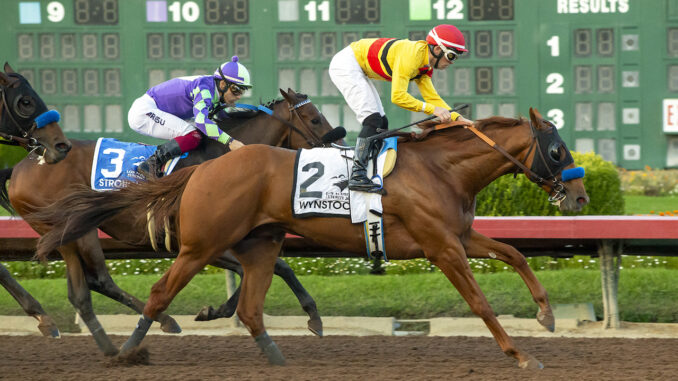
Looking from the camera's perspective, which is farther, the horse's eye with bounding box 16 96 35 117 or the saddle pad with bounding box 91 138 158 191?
the saddle pad with bounding box 91 138 158 191

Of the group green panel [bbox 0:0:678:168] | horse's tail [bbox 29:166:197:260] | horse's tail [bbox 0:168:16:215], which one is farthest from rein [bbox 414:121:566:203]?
green panel [bbox 0:0:678:168]

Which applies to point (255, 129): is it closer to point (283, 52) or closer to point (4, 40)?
point (283, 52)

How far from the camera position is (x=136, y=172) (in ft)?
18.2

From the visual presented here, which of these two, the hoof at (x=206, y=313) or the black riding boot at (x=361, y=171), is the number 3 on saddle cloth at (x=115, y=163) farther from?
the black riding boot at (x=361, y=171)

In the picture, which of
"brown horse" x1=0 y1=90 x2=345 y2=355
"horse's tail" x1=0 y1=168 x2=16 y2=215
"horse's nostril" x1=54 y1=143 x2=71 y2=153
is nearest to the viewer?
"horse's nostril" x1=54 y1=143 x2=71 y2=153

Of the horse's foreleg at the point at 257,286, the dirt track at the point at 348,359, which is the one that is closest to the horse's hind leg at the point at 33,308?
the dirt track at the point at 348,359

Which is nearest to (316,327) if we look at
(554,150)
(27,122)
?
(554,150)

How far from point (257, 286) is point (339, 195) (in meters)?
0.65

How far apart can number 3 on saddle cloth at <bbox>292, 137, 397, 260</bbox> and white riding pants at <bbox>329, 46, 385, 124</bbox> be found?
1.32 feet

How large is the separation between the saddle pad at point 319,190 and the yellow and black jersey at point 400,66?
0.48 meters

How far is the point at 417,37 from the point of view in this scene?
1093 centimetres

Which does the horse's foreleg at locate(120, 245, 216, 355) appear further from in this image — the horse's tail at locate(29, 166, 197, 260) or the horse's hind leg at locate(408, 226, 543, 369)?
the horse's hind leg at locate(408, 226, 543, 369)

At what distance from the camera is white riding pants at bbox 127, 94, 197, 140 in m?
5.72

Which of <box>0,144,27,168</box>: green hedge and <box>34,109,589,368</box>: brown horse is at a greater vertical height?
<box>34,109,589,368</box>: brown horse
